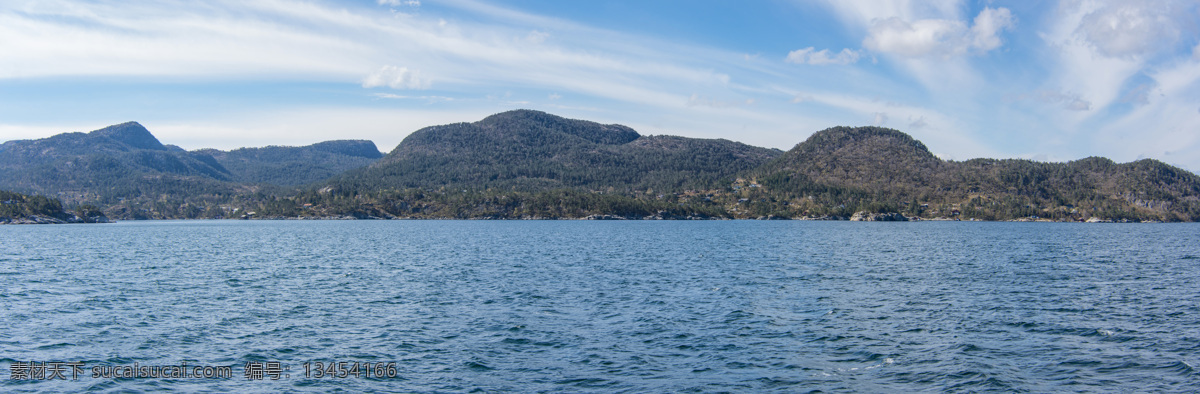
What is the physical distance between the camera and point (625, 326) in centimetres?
3406

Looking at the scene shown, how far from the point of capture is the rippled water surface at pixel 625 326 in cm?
2483

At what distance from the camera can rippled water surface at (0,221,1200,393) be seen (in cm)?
2483

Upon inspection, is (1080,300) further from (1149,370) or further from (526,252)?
(526,252)

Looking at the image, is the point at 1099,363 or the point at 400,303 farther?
the point at 400,303

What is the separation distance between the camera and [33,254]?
86.3 m

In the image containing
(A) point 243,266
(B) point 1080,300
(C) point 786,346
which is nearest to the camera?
(C) point 786,346

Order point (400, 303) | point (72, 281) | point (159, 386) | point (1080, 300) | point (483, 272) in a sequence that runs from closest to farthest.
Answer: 1. point (159, 386)
2. point (400, 303)
3. point (1080, 300)
4. point (72, 281)
5. point (483, 272)

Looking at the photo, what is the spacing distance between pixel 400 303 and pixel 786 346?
77.2 ft

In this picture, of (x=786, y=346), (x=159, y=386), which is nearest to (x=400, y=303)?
(x=159, y=386)

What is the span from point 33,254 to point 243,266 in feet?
140

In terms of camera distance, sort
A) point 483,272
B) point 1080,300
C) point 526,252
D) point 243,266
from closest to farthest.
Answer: point 1080,300
point 483,272
point 243,266
point 526,252

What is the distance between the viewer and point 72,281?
54.2 meters

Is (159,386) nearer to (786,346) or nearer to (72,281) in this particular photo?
(786,346)

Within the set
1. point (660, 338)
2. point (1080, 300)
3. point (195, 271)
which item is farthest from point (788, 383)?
point (195, 271)
